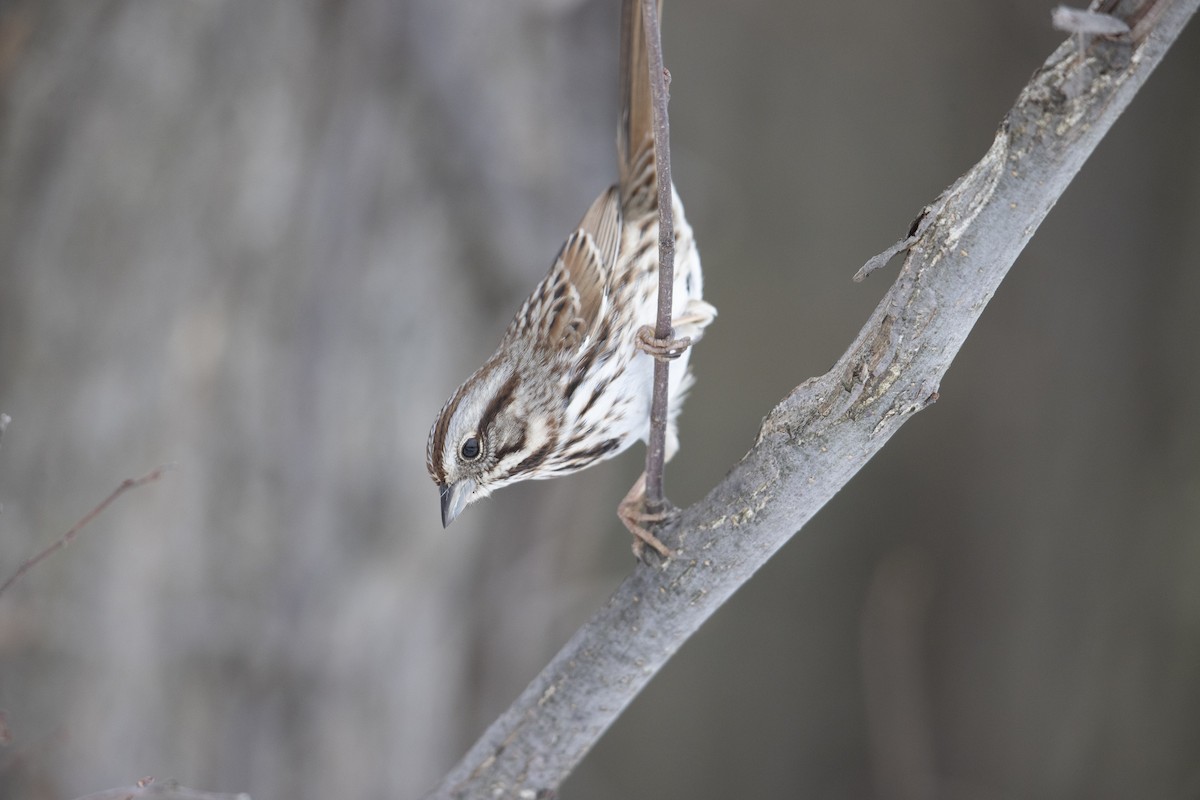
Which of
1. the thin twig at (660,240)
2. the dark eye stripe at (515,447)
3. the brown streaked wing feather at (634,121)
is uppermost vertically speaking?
the brown streaked wing feather at (634,121)

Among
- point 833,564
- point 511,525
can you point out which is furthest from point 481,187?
point 833,564

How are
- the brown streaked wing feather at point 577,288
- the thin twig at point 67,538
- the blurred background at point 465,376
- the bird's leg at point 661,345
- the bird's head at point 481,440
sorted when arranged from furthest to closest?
the blurred background at point 465,376, the brown streaked wing feather at point 577,288, the bird's head at point 481,440, the bird's leg at point 661,345, the thin twig at point 67,538

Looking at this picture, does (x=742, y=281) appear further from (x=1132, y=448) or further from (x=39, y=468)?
(x=39, y=468)

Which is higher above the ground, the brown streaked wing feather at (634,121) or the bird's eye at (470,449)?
the brown streaked wing feather at (634,121)

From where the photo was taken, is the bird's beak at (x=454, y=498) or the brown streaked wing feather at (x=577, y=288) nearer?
the bird's beak at (x=454, y=498)

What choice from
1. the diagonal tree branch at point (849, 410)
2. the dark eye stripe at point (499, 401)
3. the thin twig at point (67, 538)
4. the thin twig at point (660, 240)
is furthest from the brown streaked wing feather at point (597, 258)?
the thin twig at point (67, 538)

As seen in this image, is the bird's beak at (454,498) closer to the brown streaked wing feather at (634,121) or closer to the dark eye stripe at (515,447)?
the dark eye stripe at (515,447)

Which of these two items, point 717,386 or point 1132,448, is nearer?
point 1132,448
